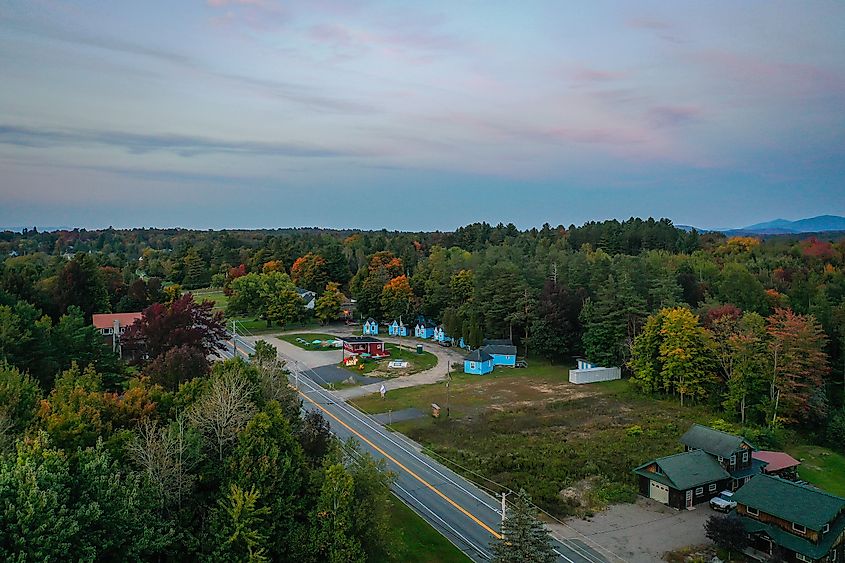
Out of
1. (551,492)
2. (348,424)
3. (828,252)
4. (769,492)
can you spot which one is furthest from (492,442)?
(828,252)

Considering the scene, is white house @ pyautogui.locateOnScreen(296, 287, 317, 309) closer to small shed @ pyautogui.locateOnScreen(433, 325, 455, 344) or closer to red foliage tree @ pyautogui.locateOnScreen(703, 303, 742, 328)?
small shed @ pyautogui.locateOnScreen(433, 325, 455, 344)

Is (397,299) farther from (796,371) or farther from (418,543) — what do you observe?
(418,543)

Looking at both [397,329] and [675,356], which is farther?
[397,329]

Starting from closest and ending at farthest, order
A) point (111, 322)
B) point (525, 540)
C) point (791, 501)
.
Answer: point (525, 540)
point (791, 501)
point (111, 322)

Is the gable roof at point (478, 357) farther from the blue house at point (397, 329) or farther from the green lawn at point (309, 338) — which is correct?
the blue house at point (397, 329)

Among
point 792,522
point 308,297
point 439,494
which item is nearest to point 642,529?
point 792,522

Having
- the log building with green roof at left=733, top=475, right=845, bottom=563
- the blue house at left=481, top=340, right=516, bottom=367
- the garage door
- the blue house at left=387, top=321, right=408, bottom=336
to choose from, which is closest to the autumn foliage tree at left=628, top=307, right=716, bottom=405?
the blue house at left=481, top=340, right=516, bottom=367

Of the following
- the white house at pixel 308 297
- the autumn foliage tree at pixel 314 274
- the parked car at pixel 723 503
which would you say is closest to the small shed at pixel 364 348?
the white house at pixel 308 297
